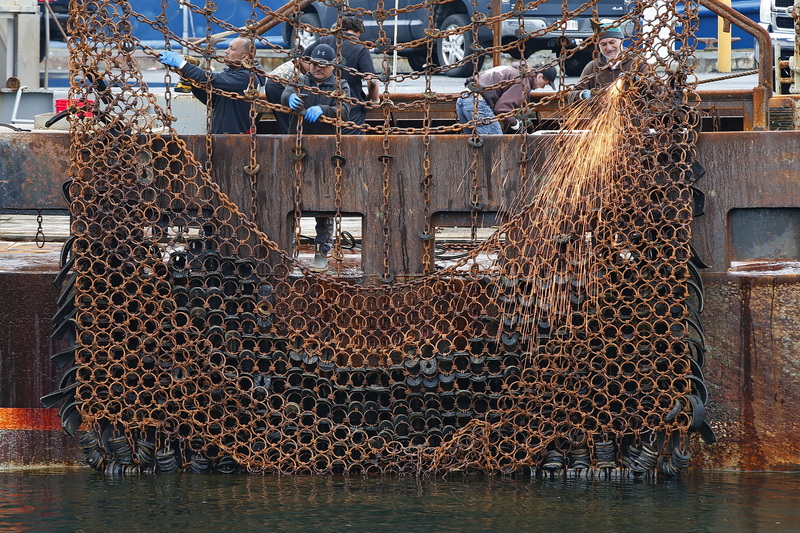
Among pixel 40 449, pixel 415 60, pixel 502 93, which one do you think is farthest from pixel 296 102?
pixel 415 60

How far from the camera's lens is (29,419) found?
21.1ft

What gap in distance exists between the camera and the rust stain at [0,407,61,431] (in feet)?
21.1

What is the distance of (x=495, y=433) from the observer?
6020 mm

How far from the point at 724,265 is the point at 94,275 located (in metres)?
3.56

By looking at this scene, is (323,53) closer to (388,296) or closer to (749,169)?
(388,296)

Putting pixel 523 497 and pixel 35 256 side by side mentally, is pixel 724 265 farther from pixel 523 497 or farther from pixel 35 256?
pixel 35 256

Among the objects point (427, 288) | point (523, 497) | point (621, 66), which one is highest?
point (621, 66)

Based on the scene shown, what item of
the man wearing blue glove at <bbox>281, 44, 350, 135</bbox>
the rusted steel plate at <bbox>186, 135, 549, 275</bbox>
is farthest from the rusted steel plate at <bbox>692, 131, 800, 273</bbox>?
the man wearing blue glove at <bbox>281, 44, 350, 135</bbox>

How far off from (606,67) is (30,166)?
10.9ft

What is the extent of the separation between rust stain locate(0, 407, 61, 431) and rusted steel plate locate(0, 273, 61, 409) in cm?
3

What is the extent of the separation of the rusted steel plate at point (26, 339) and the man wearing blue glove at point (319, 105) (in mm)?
1598

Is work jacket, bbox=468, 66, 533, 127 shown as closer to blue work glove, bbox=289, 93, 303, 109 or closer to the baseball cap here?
A: the baseball cap

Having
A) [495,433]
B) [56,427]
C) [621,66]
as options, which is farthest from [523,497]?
[56,427]

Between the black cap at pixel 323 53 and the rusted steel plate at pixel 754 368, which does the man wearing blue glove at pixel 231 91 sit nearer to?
the black cap at pixel 323 53
